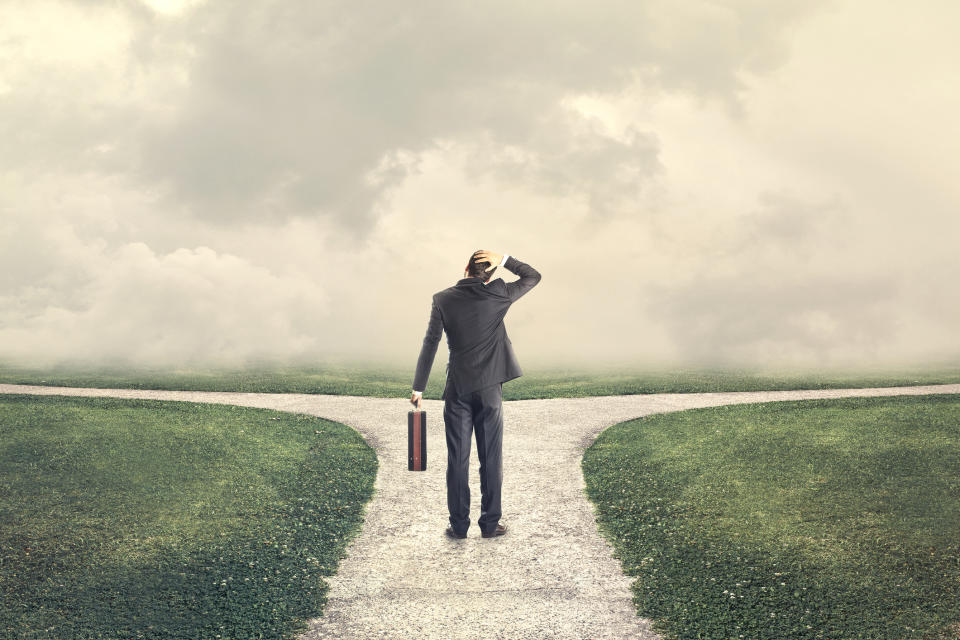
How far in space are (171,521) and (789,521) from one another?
775 centimetres

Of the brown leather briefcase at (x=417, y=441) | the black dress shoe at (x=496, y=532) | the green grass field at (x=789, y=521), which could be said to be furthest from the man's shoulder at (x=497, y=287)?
the green grass field at (x=789, y=521)

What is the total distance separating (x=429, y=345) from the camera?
8.20m

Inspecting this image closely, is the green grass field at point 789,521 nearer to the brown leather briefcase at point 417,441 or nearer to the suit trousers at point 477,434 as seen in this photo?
the suit trousers at point 477,434

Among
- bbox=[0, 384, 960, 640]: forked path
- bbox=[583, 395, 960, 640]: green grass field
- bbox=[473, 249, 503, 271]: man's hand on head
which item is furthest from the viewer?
bbox=[473, 249, 503, 271]: man's hand on head

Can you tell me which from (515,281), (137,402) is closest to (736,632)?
(515,281)

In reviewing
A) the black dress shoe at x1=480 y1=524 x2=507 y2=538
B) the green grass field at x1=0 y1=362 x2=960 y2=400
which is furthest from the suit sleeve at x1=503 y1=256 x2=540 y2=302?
the green grass field at x1=0 y1=362 x2=960 y2=400

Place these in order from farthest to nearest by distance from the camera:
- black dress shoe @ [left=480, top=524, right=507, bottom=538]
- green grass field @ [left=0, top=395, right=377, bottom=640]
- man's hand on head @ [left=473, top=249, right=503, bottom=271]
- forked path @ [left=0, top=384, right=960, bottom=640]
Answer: black dress shoe @ [left=480, top=524, right=507, bottom=538] → man's hand on head @ [left=473, top=249, right=503, bottom=271] → green grass field @ [left=0, top=395, right=377, bottom=640] → forked path @ [left=0, top=384, right=960, bottom=640]

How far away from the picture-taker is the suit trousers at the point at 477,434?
8227mm

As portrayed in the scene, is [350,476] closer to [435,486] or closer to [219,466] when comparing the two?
[435,486]

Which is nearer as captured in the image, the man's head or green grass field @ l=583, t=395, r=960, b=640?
green grass field @ l=583, t=395, r=960, b=640

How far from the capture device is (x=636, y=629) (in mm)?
6672

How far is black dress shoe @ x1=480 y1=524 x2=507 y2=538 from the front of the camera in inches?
347

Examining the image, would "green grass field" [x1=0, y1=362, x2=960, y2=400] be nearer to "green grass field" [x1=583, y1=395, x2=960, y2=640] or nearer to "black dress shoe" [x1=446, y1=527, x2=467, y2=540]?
"green grass field" [x1=583, y1=395, x2=960, y2=640]

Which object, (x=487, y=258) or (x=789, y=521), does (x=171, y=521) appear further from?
(x=789, y=521)
